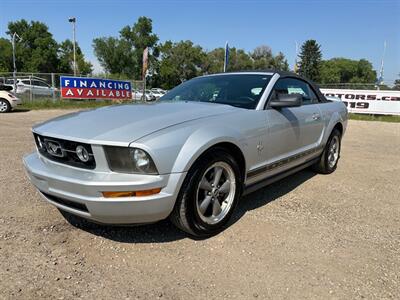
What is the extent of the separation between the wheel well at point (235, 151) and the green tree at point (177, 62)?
214ft

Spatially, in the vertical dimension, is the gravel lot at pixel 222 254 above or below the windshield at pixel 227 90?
below

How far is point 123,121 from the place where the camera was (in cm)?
291

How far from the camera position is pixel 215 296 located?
2357mm

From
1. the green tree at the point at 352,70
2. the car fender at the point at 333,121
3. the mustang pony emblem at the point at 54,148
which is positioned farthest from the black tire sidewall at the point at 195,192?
the green tree at the point at 352,70

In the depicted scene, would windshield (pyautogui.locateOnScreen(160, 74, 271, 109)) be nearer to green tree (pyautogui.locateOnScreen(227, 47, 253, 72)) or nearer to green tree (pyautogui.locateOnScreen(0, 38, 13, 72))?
green tree (pyautogui.locateOnScreen(0, 38, 13, 72))

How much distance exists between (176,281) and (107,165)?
0.96m

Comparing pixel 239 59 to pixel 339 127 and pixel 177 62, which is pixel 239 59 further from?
pixel 339 127

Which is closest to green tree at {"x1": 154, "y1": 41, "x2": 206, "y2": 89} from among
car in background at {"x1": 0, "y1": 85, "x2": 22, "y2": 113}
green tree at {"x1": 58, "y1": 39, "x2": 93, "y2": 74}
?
green tree at {"x1": 58, "y1": 39, "x2": 93, "y2": 74}

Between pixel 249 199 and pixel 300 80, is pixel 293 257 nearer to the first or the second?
pixel 249 199

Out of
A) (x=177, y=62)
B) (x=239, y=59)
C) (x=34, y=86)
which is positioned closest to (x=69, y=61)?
(x=177, y=62)

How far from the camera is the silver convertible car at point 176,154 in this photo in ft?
8.46

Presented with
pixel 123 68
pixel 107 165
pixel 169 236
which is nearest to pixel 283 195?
pixel 169 236

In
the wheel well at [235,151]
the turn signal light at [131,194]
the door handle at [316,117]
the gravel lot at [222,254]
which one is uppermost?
the door handle at [316,117]

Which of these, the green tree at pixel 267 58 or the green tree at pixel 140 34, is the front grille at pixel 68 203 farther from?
the green tree at pixel 267 58
